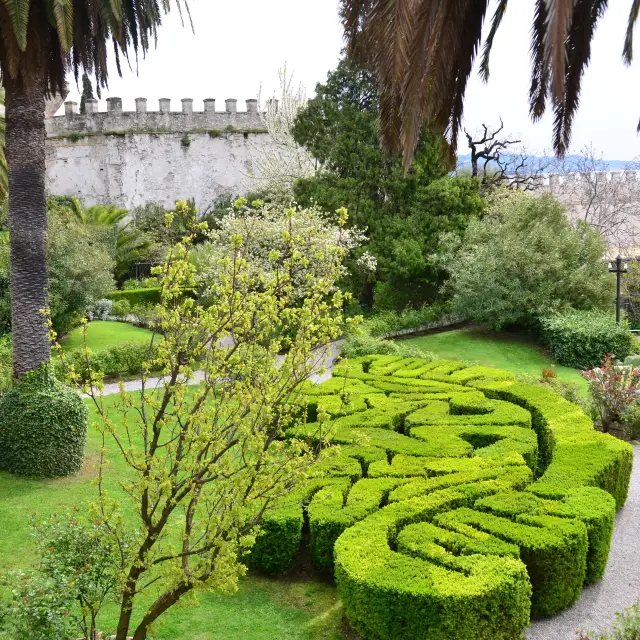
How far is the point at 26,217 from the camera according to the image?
10391mm

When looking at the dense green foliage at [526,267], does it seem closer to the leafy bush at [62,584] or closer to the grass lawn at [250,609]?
the grass lawn at [250,609]

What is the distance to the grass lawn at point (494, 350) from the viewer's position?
19.2m

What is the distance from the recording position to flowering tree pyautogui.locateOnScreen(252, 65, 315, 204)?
28081mm

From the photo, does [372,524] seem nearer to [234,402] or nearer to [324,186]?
[234,402]

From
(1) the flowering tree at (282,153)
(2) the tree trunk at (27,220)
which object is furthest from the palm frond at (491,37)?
(1) the flowering tree at (282,153)

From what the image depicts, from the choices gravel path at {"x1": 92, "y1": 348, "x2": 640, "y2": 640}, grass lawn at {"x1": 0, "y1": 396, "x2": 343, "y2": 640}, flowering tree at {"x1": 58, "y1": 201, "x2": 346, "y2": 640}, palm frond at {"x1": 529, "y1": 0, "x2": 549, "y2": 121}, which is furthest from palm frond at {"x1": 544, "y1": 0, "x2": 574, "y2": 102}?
grass lawn at {"x1": 0, "y1": 396, "x2": 343, "y2": 640}

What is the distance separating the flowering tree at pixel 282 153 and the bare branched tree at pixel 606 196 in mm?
11751

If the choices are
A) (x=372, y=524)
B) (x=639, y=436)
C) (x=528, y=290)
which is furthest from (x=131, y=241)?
(x=372, y=524)

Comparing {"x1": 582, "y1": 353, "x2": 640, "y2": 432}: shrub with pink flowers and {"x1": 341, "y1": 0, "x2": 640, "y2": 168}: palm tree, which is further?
{"x1": 582, "y1": 353, "x2": 640, "y2": 432}: shrub with pink flowers

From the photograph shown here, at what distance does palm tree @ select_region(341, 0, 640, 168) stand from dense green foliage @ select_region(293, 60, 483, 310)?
16.9 metres

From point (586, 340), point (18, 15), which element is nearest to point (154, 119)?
point (586, 340)

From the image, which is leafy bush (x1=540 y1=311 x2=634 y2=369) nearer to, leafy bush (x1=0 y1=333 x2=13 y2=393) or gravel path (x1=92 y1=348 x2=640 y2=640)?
gravel path (x1=92 y1=348 x2=640 y2=640)

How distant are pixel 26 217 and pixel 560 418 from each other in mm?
8270

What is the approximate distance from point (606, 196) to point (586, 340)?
643 inches
